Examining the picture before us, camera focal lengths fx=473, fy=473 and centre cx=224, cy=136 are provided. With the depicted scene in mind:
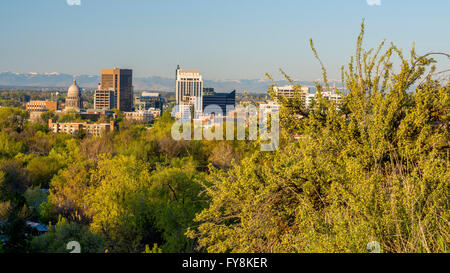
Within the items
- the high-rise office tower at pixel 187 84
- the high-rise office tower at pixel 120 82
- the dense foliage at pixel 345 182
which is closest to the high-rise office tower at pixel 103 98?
the high-rise office tower at pixel 120 82

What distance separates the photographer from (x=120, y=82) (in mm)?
160000

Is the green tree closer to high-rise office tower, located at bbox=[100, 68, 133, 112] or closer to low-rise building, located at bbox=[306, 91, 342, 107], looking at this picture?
low-rise building, located at bbox=[306, 91, 342, 107]

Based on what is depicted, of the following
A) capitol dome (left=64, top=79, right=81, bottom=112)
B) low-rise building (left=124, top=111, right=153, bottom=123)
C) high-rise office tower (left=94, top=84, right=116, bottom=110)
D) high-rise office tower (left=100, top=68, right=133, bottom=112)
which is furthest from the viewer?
high-rise office tower (left=100, top=68, right=133, bottom=112)

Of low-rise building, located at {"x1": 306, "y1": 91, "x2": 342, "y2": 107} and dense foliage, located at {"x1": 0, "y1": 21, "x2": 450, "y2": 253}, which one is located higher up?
low-rise building, located at {"x1": 306, "y1": 91, "x2": 342, "y2": 107}

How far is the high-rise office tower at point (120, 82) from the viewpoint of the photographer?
156125 mm

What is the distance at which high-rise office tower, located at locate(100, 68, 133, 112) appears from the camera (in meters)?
156

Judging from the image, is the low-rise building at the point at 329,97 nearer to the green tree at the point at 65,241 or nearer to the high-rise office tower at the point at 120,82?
the green tree at the point at 65,241

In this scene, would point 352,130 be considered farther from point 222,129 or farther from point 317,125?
point 222,129

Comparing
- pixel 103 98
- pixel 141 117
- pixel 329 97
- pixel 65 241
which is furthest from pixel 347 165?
pixel 103 98

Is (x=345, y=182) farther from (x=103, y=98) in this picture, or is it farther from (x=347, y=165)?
(x=103, y=98)

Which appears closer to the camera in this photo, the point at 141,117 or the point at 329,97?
the point at 329,97
